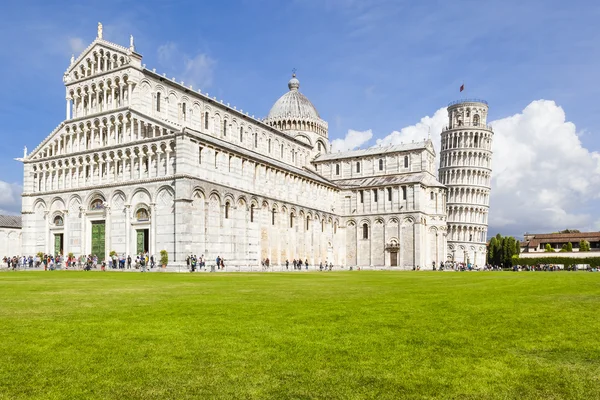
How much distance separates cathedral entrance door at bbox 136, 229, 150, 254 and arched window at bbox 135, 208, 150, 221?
123 cm

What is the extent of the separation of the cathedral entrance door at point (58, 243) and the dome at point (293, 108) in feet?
138

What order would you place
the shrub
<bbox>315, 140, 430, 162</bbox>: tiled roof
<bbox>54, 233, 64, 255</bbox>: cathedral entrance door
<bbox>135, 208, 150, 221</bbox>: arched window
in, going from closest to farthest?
the shrub
<bbox>135, 208, 150, 221</bbox>: arched window
<bbox>54, 233, 64, 255</bbox>: cathedral entrance door
<bbox>315, 140, 430, 162</bbox>: tiled roof

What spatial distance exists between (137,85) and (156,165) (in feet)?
31.2

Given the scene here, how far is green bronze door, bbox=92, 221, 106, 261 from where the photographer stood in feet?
184

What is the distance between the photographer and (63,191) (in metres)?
59.2

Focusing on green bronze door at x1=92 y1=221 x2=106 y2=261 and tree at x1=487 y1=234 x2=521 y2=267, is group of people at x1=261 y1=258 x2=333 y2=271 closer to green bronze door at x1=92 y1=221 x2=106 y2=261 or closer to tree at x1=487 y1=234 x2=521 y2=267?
green bronze door at x1=92 y1=221 x2=106 y2=261

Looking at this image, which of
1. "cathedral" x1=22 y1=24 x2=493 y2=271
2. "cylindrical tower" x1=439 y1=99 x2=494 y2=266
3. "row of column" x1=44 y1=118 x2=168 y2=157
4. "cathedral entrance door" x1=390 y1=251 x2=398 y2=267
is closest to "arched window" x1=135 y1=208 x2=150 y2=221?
"cathedral" x1=22 y1=24 x2=493 y2=271

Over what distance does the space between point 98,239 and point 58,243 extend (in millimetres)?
6881

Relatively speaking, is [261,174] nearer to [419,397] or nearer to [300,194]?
[300,194]

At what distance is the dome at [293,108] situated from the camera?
89812 millimetres

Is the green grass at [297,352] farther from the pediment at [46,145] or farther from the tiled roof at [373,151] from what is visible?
the tiled roof at [373,151]

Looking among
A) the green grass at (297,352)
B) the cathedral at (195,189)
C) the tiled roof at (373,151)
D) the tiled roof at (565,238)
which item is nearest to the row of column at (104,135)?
the cathedral at (195,189)

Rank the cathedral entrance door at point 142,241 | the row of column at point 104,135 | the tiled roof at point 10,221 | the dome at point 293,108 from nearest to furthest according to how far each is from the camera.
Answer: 1. the cathedral entrance door at point 142,241
2. the row of column at point 104,135
3. the tiled roof at point 10,221
4. the dome at point 293,108

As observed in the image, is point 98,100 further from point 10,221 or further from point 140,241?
point 10,221
